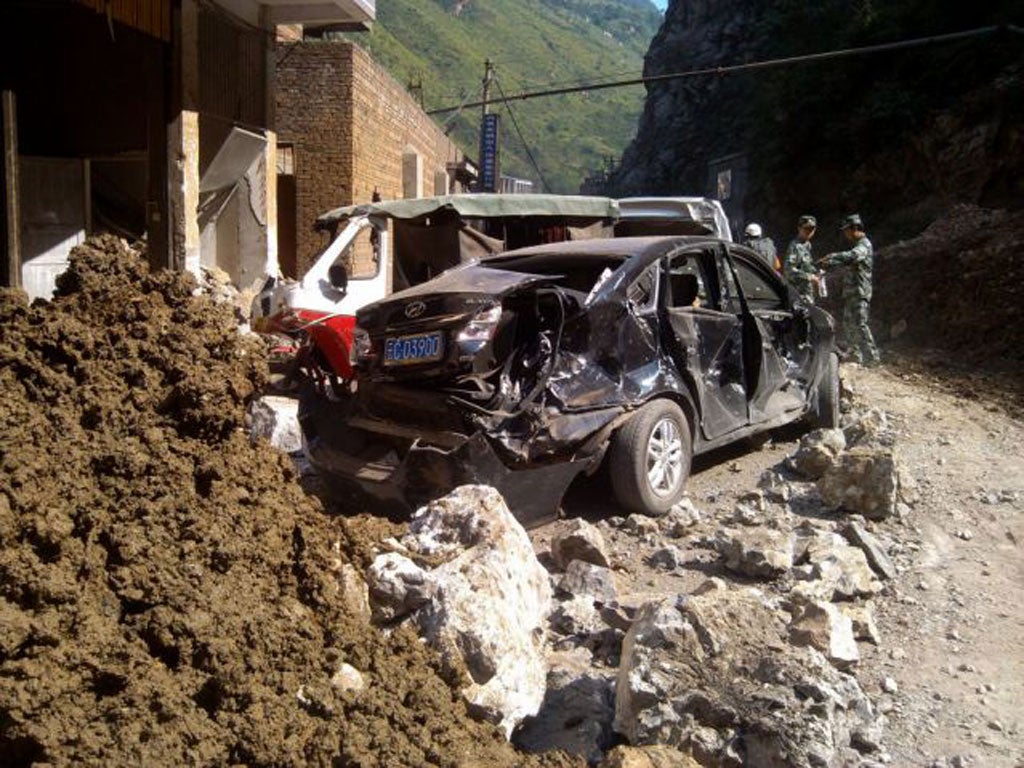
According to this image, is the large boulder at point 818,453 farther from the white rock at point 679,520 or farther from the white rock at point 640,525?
the white rock at point 640,525

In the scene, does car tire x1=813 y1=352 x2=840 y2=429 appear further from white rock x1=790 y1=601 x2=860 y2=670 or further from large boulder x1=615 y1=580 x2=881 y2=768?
large boulder x1=615 y1=580 x2=881 y2=768

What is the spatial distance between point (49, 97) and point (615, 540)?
8.57 meters

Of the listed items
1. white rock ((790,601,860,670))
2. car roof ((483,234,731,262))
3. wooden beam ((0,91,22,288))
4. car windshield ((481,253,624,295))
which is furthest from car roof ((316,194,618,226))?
white rock ((790,601,860,670))

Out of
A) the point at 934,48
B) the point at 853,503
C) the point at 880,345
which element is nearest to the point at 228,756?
the point at 853,503

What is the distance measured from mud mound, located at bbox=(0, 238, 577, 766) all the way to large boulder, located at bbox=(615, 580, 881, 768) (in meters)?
0.50

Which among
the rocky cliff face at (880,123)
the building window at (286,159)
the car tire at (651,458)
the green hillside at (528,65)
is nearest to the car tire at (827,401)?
the car tire at (651,458)

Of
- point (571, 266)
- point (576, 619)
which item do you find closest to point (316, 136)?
point (571, 266)

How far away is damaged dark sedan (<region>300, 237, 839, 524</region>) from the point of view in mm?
4758

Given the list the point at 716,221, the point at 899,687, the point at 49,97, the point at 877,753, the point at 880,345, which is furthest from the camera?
the point at 880,345

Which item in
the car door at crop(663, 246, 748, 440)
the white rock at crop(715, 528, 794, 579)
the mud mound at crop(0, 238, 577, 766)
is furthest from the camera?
the car door at crop(663, 246, 748, 440)

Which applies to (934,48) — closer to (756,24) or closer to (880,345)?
(880,345)

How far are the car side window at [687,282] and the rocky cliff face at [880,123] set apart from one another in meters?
14.0

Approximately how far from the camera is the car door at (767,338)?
6.40 m

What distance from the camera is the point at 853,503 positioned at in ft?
17.8
